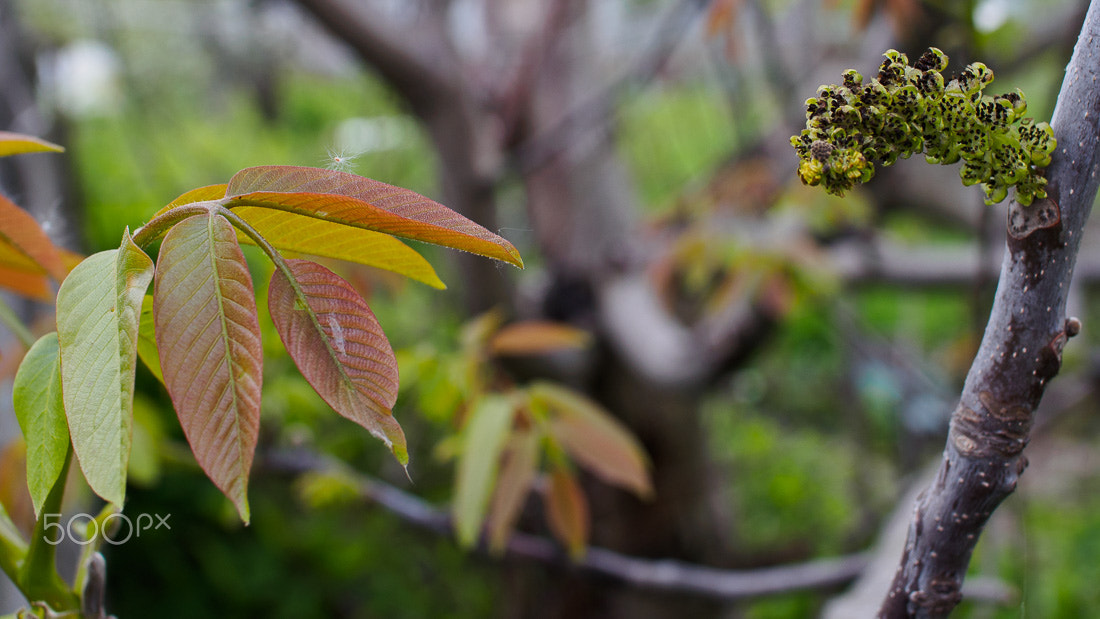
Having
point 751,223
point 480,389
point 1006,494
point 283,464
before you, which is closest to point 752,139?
point 751,223

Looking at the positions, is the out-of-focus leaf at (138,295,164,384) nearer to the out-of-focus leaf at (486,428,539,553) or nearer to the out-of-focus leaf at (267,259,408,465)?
the out-of-focus leaf at (267,259,408,465)

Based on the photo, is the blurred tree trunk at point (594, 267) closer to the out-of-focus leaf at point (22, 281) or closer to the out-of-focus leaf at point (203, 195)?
→ the out-of-focus leaf at point (22, 281)

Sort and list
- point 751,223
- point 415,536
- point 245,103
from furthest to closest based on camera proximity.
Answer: point 245,103
point 415,536
point 751,223

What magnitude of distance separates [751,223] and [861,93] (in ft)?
4.72

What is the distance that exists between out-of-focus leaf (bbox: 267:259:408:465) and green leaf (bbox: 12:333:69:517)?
0.27 ft

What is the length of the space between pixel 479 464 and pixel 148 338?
434mm

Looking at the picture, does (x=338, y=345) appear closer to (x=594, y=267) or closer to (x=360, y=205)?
(x=360, y=205)

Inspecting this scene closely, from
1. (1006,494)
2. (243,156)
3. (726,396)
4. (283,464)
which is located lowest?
(283,464)

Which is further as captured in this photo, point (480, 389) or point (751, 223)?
point (751, 223)

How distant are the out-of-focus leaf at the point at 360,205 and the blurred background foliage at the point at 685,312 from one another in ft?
0.23

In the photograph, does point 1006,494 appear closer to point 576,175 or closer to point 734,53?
point 734,53

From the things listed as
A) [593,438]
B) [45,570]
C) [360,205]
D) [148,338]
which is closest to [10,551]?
[45,570]

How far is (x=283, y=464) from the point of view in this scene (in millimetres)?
1233

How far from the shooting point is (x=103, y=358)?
0.26 meters
